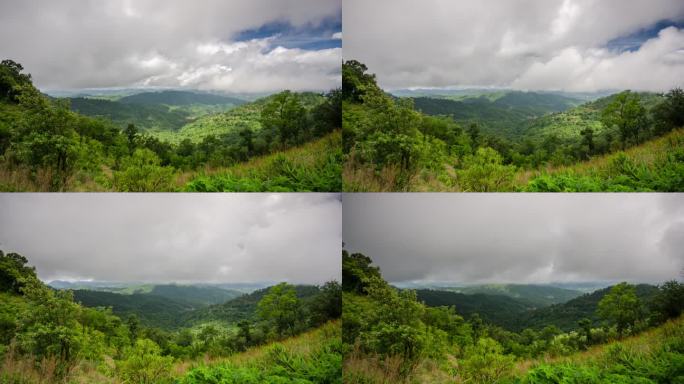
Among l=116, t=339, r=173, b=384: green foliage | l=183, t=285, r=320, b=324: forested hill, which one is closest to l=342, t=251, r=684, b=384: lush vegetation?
l=183, t=285, r=320, b=324: forested hill

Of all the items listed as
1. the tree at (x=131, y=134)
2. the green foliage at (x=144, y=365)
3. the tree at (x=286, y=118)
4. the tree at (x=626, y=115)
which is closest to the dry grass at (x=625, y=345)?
the tree at (x=626, y=115)

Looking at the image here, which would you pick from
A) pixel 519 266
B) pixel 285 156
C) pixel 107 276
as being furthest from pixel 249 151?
pixel 519 266

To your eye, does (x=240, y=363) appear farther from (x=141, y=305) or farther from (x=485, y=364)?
(x=485, y=364)

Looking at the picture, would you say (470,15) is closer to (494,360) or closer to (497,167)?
(497,167)

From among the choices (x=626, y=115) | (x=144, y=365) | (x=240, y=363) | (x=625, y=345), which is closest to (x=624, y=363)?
(x=625, y=345)

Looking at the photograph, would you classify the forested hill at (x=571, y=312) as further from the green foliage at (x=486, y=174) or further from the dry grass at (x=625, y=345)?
the green foliage at (x=486, y=174)

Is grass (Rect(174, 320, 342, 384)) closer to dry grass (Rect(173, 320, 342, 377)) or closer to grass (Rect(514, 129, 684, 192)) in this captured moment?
dry grass (Rect(173, 320, 342, 377))
